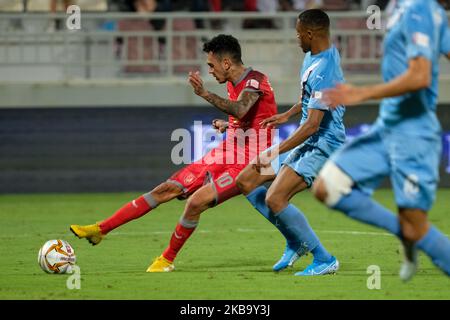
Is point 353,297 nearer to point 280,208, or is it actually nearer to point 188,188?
point 280,208

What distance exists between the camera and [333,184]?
720cm

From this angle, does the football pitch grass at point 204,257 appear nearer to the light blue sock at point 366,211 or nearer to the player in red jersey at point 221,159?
the player in red jersey at point 221,159

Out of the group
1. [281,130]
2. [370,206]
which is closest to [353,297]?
[370,206]

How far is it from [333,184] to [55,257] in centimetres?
317

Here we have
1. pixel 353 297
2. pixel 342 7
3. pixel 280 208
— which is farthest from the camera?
pixel 342 7

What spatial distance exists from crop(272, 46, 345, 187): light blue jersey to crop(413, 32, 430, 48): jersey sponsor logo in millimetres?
2299

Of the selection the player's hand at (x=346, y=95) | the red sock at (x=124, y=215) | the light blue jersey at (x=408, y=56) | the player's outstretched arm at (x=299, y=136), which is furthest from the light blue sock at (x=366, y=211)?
the red sock at (x=124, y=215)

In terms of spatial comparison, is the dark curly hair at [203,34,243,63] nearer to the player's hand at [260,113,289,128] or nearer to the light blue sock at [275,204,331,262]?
the player's hand at [260,113,289,128]

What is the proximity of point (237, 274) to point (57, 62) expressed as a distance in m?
9.68

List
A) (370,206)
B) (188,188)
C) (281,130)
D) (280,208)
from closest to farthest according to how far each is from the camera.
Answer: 1. (370,206)
2. (280,208)
3. (188,188)
4. (281,130)

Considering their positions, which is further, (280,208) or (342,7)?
(342,7)

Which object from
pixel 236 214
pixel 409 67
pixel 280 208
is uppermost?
pixel 409 67

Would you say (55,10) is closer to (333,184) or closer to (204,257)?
(204,257)

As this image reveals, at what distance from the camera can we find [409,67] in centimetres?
688
